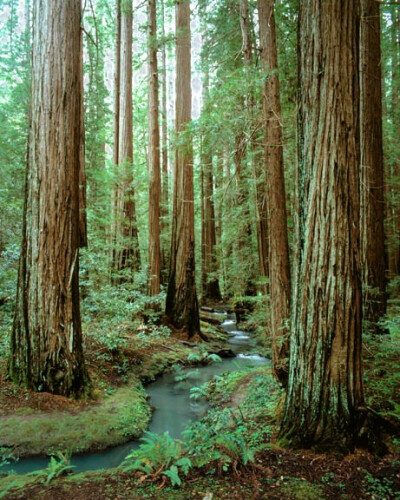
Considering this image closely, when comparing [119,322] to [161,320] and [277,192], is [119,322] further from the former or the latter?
[277,192]

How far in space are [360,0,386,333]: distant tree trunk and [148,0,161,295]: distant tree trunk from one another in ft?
20.4

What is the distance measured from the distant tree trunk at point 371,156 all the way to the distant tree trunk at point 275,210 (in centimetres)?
258

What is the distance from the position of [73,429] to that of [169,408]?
88.1 inches

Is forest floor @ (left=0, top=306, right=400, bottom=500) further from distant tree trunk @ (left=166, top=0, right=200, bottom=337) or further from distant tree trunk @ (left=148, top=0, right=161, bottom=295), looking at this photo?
distant tree trunk @ (left=148, top=0, right=161, bottom=295)

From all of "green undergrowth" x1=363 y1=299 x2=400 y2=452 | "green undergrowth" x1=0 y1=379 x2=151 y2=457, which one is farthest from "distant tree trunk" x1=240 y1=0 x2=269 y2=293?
Result: "green undergrowth" x1=0 y1=379 x2=151 y2=457

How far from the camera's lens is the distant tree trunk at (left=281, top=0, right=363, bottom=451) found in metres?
3.22

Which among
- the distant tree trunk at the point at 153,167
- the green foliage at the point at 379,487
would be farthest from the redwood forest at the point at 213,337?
the distant tree trunk at the point at 153,167

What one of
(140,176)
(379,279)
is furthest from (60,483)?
(140,176)

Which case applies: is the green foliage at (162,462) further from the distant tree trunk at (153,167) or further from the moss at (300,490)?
the distant tree trunk at (153,167)

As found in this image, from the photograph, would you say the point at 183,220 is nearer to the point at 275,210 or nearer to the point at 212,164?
the point at 212,164

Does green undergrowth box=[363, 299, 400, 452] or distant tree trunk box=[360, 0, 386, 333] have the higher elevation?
distant tree trunk box=[360, 0, 386, 333]

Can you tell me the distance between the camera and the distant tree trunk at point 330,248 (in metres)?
3.22

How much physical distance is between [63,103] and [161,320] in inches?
277

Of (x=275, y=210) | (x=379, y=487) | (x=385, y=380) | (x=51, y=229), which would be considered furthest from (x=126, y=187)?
(x=379, y=487)
